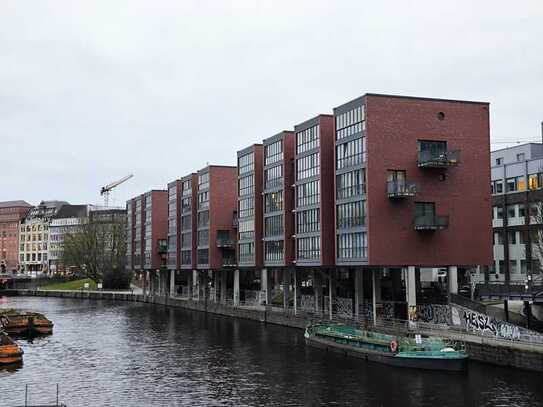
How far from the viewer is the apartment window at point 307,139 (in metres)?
86.5

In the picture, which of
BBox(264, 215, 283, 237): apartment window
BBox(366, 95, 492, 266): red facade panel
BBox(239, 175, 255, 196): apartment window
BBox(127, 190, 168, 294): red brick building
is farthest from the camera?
BBox(127, 190, 168, 294): red brick building

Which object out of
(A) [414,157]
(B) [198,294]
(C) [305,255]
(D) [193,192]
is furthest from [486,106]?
(B) [198,294]

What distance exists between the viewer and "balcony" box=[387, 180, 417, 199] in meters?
73.8

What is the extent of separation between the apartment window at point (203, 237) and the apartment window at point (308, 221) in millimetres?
39567

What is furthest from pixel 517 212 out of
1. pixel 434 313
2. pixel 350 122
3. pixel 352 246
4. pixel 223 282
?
pixel 223 282

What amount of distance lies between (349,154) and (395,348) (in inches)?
1051

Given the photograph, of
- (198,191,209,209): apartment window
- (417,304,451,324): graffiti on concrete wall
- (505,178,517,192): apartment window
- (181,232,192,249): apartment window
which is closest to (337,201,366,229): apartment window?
(417,304,451,324): graffiti on concrete wall

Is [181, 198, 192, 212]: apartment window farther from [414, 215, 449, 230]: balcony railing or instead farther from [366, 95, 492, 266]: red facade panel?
[414, 215, 449, 230]: balcony railing

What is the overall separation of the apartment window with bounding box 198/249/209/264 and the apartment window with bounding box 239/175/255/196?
19.0 meters

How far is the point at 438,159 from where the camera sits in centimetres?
7475

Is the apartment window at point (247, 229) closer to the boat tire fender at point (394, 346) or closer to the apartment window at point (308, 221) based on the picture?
the apartment window at point (308, 221)

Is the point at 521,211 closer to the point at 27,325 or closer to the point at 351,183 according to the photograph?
the point at 351,183

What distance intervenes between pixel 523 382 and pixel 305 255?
41834 millimetres

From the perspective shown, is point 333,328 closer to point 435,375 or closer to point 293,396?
point 435,375
